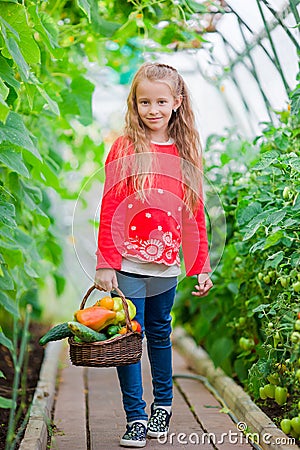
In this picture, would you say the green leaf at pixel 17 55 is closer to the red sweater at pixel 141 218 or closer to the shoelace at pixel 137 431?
the red sweater at pixel 141 218

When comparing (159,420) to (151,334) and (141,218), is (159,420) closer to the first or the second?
(151,334)

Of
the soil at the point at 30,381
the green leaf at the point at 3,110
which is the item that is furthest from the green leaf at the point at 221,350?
the green leaf at the point at 3,110

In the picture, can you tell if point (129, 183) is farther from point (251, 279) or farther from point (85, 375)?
point (85, 375)

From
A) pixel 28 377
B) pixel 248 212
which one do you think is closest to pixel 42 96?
pixel 248 212

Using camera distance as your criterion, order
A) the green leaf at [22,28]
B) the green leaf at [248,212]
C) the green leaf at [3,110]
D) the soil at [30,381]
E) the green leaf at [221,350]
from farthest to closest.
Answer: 1. the green leaf at [221,350]
2. the soil at [30,381]
3. the green leaf at [248,212]
4. the green leaf at [22,28]
5. the green leaf at [3,110]

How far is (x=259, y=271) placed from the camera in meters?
3.11

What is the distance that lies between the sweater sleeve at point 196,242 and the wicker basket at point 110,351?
0.41 metres

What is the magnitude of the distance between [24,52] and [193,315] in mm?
2694

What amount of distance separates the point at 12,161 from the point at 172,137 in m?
0.63

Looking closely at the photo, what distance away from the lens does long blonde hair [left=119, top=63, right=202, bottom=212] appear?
2.60 m

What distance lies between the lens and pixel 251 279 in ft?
10.9

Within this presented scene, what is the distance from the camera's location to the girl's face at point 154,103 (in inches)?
104

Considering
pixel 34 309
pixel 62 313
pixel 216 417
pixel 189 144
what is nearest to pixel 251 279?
pixel 216 417

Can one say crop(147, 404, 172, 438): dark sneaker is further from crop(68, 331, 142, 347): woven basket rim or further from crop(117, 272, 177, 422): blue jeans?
crop(68, 331, 142, 347): woven basket rim
